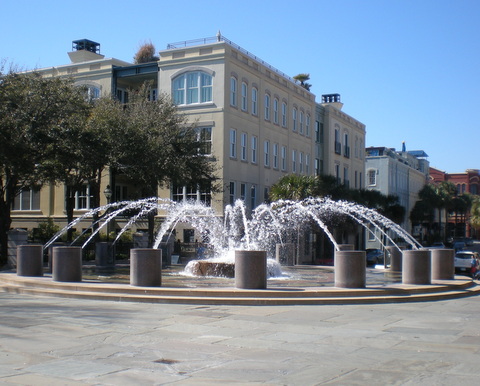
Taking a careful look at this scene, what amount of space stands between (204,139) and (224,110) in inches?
96.7

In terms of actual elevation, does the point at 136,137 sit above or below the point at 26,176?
above

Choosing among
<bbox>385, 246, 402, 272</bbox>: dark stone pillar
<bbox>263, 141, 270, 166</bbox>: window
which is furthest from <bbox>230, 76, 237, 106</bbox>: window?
<bbox>385, 246, 402, 272</bbox>: dark stone pillar

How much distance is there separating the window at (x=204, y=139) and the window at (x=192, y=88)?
1.97m

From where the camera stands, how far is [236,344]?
404 inches

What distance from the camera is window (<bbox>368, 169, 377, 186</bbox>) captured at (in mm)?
75188

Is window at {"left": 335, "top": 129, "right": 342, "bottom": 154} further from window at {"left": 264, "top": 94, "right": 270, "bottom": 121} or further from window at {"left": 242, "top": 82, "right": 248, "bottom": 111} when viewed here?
window at {"left": 242, "top": 82, "right": 248, "bottom": 111}

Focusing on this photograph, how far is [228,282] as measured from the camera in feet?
61.8

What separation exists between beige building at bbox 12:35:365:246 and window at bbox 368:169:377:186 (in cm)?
2260

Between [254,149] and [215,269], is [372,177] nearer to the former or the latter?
[254,149]

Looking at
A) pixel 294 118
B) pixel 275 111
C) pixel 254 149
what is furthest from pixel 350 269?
pixel 294 118

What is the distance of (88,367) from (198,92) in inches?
1294

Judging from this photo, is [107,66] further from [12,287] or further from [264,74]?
[12,287]

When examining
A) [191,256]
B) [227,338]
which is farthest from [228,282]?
[191,256]

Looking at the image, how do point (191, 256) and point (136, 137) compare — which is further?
point (191, 256)
